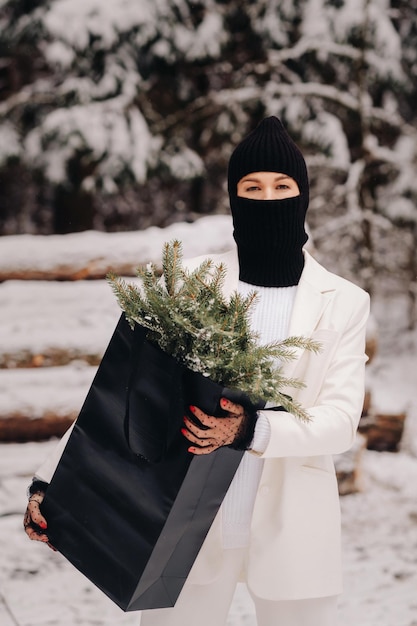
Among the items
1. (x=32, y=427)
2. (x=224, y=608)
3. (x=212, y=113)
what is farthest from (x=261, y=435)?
(x=212, y=113)

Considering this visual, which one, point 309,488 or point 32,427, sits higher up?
point 309,488

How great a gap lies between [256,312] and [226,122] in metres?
9.46

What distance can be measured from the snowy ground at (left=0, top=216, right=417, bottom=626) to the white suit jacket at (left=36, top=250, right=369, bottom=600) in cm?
191

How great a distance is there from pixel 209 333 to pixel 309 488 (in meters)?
0.58

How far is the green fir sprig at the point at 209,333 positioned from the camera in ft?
6.22

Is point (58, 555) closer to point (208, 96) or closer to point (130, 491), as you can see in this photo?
point (130, 491)

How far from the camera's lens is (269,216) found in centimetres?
227

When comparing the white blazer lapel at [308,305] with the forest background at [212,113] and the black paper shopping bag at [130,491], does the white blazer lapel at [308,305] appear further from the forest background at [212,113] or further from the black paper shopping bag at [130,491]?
the forest background at [212,113]

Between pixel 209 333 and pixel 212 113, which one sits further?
pixel 212 113

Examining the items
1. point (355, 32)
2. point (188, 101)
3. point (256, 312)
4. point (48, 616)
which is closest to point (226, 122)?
point (188, 101)

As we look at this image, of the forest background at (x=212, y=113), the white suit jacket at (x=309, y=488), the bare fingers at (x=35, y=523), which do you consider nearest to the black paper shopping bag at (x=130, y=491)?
the bare fingers at (x=35, y=523)

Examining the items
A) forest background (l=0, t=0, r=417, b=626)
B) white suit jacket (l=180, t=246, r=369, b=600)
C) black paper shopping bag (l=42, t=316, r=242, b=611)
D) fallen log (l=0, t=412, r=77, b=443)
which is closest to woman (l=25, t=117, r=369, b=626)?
white suit jacket (l=180, t=246, r=369, b=600)

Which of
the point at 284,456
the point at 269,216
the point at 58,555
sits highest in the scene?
the point at 269,216

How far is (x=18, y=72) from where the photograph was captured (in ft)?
40.1
